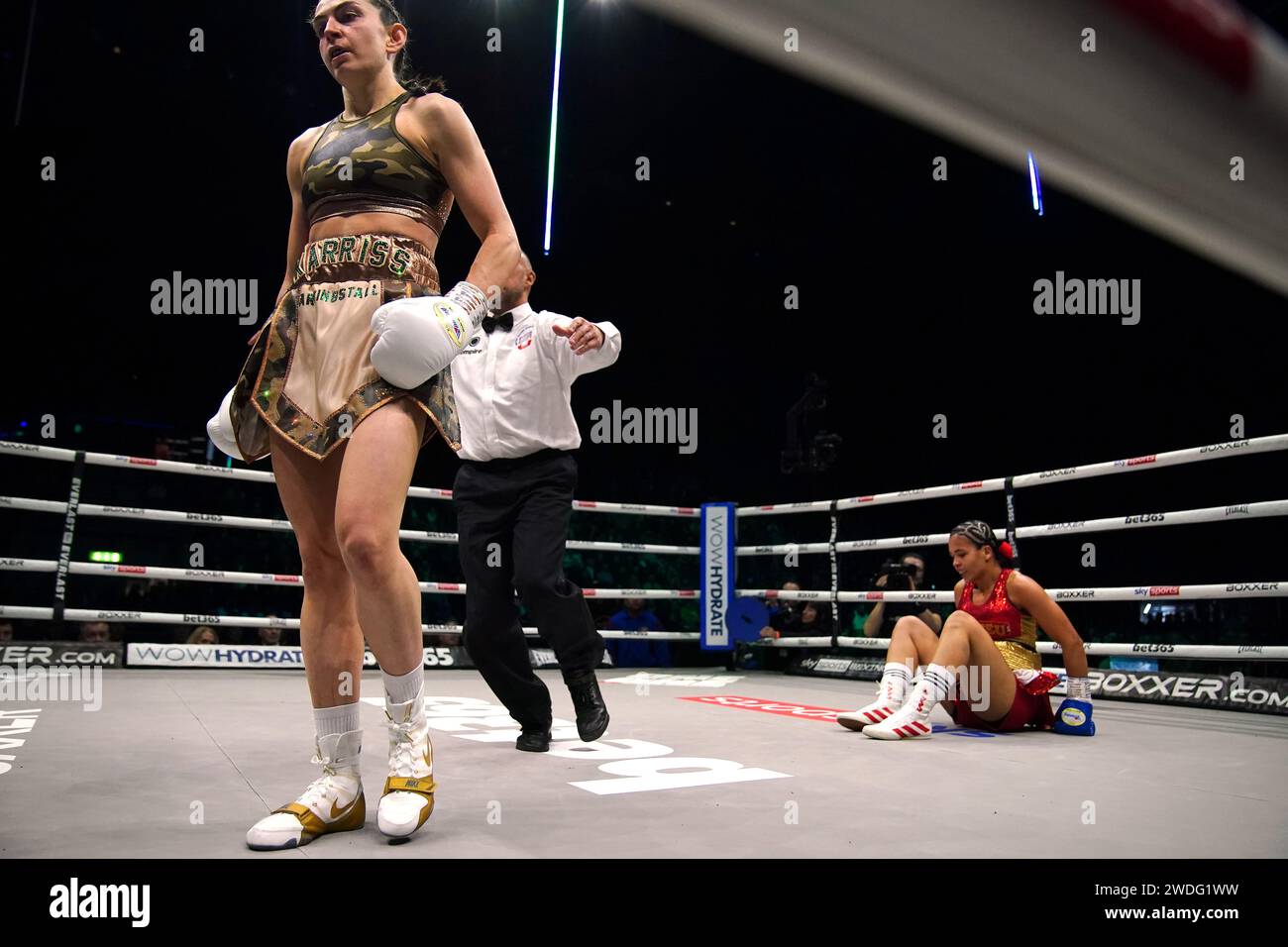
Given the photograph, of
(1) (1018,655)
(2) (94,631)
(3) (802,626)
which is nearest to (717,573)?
(3) (802,626)

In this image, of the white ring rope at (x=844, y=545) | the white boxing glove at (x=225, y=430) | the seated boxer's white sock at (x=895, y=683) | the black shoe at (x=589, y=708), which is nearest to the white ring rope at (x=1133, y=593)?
the white ring rope at (x=844, y=545)

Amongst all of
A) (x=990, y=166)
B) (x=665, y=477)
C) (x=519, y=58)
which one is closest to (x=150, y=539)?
(x=665, y=477)

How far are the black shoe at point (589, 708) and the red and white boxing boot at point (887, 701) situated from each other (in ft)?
2.17

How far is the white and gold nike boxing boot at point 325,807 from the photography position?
45.2 inches

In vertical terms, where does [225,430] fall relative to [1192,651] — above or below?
above

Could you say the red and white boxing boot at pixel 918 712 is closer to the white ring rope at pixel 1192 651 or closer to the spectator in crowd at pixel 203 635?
the white ring rope at pixel 1192 651

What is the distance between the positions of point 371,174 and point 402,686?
77 cm

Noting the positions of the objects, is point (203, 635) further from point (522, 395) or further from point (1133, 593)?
point (1133, 593)

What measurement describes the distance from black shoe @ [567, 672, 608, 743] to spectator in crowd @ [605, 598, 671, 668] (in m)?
3.50

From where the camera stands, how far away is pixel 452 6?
17.0 ft

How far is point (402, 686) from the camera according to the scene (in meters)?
1.31

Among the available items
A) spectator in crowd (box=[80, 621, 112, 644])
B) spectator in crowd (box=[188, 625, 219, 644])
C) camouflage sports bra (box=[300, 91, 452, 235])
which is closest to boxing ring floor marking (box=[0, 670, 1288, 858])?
camouflage sports bra (box=[300, 91, 452, 235])
